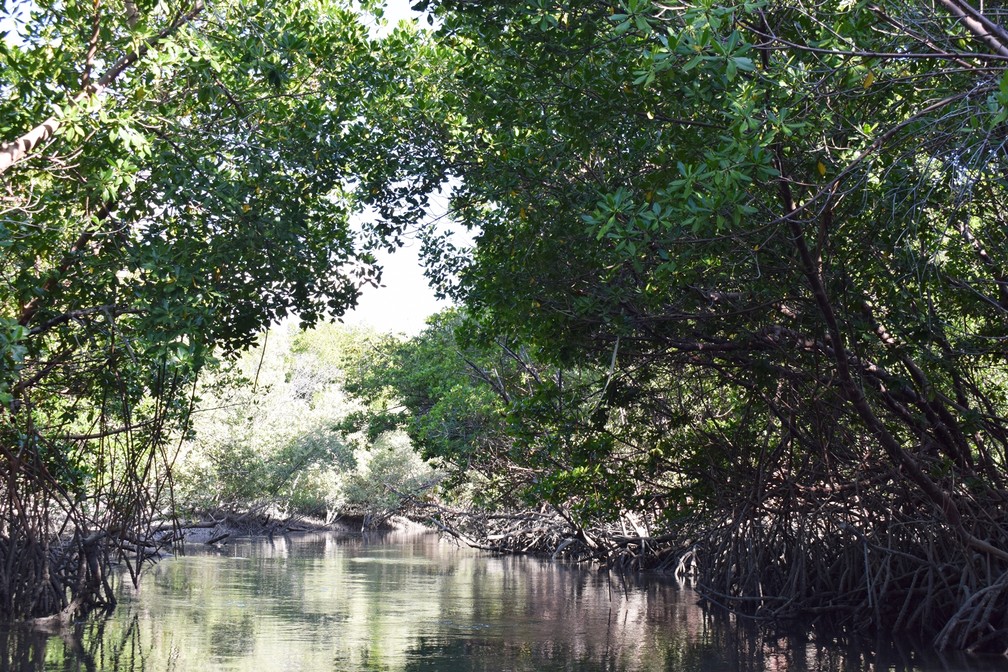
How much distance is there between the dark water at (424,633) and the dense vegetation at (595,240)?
88 cm

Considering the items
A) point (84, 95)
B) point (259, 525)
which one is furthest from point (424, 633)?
point (259, 525)

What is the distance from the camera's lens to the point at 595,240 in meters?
8.20

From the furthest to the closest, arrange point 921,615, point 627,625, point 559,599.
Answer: point 559,599 < point 627,625 < point 921,615

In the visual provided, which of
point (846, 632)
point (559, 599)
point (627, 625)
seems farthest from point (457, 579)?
point (846, 632)

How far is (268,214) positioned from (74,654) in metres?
3.82

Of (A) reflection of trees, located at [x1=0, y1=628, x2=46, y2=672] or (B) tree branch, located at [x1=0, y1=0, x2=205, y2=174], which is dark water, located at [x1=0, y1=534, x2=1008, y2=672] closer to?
(A) reflection of trees, located at [x1=0, y1=628, x2=46, y2=672]

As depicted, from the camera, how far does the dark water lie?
26.8 ft

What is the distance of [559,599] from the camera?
44.8 ft

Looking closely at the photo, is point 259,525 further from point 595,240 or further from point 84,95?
point 84,95

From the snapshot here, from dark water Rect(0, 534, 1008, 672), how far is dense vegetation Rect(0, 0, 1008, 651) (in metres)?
0.88

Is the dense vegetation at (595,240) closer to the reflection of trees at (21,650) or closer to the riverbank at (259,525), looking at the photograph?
the reflection of trees at (21,650)

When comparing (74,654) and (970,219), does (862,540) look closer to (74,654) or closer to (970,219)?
(970,219)

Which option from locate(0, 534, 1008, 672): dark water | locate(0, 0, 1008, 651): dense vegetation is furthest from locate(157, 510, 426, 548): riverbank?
locate(0, 0, 1008, 651): dense vegetation

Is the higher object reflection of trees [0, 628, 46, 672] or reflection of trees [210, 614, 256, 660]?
reflection of trees [0, 628, 46, 672]
